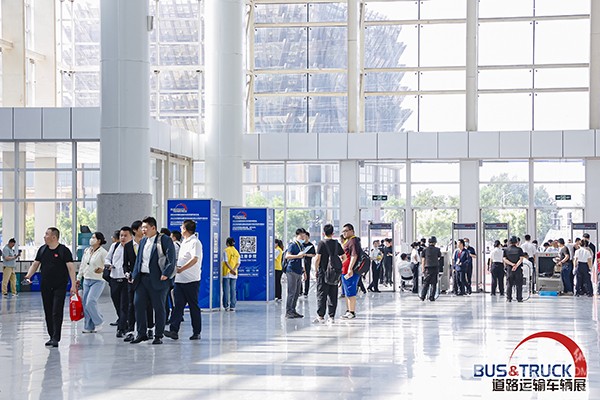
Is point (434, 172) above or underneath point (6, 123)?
underneath

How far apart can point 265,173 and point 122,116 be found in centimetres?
1608

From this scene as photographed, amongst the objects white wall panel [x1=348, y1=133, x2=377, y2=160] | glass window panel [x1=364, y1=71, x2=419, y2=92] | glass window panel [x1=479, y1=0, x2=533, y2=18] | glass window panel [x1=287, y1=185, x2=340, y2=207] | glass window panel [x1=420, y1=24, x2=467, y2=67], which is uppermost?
glass window panel [x1=479, y1=0, x2=533, y2=18]

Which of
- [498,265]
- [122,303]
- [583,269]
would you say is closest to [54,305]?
[122,303]

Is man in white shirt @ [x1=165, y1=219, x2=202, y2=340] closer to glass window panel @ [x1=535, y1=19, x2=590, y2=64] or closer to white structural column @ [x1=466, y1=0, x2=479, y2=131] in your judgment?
white structural column @ [x1=466, y1=0, x2=479, y2=131]

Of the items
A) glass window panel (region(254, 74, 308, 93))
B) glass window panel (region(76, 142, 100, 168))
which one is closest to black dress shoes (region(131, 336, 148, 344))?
glass window panel (region(76, 142, 100, 168))

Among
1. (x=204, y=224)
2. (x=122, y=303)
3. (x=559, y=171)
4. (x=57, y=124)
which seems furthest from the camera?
(x=559, y=171)

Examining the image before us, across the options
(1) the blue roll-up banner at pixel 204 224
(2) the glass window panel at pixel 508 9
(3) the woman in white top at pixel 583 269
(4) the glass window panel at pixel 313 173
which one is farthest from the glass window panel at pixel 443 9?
(1) the blue roll-up banner at pixel 204 224

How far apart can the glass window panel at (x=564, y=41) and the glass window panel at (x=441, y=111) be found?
10.7 ft

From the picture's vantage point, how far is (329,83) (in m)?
37.7

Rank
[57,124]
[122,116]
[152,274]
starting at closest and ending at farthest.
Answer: [152,274]
[122,116]
[57,124]

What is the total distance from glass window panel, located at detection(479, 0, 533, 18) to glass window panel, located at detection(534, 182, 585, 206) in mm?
6177

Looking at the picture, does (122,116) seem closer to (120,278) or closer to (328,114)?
(120,278)

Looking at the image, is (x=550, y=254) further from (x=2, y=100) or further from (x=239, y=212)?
(x=2, y=100)

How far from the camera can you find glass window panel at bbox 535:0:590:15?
3616 centimetres
